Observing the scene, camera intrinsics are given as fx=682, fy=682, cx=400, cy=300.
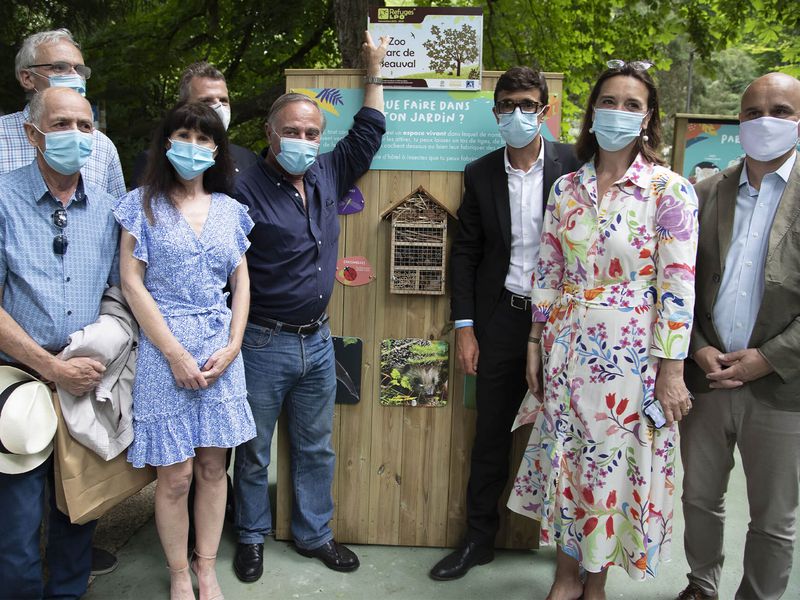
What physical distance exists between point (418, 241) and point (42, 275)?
62.5 inches

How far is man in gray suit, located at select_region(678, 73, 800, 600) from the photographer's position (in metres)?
2.49

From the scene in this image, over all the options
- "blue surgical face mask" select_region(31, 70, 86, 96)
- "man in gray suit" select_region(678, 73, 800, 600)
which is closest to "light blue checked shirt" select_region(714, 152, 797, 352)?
"man in gray suit" select_region(678, 73, 800, 600)

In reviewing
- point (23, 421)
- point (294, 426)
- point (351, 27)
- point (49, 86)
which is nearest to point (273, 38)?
point (351, 27)

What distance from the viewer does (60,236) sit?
99.3 inches

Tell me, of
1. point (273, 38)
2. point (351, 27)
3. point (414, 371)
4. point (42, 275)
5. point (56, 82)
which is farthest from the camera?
point (273, 38)

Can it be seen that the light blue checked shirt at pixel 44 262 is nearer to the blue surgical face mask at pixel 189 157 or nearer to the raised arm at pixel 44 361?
the raised arm at pixel 44 361

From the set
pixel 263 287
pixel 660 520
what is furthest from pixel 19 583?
pixel 660 520

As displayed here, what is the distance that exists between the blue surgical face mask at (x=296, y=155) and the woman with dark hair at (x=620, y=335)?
1.08 metres

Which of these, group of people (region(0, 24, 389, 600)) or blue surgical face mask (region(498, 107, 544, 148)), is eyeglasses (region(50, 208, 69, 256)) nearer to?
group of people (region(0, 24, 389, 600))

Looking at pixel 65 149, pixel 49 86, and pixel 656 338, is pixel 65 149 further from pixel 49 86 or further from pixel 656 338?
pixel 656 338

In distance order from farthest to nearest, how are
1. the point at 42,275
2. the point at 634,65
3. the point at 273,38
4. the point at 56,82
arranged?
the point at 273,38 < the point at 56,82 < the point at 634,65 < the point at 42,275

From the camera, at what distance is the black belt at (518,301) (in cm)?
301

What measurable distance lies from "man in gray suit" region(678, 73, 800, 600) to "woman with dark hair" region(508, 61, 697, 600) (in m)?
0.23

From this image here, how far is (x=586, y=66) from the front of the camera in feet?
28.6
